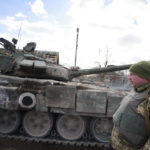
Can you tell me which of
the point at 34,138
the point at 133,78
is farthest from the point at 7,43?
the point at 133,78

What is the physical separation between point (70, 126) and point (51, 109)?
0.69 meters

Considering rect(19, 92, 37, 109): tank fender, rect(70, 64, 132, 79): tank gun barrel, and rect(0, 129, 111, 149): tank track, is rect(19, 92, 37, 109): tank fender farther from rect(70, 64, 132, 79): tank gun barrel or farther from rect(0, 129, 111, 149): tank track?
rect(70, 64, 132, 79): tank gun barrel

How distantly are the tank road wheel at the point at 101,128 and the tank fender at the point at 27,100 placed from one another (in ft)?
5.22

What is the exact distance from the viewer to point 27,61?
27.7ft

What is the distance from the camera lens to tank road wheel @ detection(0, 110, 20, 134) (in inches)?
315

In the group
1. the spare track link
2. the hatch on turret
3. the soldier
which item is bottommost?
the spare track link

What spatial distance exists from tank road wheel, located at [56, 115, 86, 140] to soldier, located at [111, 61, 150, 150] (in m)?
4.94

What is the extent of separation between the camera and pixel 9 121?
320 inches

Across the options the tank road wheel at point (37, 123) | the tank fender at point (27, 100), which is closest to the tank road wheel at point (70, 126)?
the tank road wheel at point (37, 123)

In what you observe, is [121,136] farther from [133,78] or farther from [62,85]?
[62,85]

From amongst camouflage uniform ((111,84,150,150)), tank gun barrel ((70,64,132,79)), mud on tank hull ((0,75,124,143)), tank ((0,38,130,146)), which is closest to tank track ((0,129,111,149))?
tank ((0,38,130,146))

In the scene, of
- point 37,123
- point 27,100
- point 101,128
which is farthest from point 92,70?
point 27,100

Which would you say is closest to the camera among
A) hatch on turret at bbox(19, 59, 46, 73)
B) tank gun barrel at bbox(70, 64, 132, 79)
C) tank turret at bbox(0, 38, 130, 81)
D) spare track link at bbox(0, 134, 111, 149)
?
spare track link at bbox(0, 134, 111, 149)

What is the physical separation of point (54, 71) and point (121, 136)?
5.84 metres
